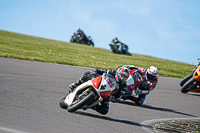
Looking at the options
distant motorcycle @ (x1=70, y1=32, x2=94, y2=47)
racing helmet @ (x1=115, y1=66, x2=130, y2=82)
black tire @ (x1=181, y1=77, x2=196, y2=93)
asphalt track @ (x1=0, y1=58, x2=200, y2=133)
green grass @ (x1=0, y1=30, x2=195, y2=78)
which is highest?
distant motorcycle @ (x1=70, y1=32, x2=94, y2=47)

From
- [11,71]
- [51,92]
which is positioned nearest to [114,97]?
[51,92]

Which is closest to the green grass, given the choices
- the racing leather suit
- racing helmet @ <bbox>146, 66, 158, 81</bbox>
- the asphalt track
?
the asphalt track

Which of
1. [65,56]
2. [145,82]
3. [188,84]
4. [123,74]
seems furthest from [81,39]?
[123,74]

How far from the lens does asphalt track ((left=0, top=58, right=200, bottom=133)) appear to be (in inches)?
222

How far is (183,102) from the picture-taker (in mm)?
11617

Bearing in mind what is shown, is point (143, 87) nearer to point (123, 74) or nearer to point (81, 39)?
point (123, 74)

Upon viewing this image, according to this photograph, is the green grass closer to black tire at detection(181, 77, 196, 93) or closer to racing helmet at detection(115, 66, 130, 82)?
black tire at detection(181, 77, 196, 93)

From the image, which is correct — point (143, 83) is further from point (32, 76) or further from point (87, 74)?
point (32, 76)

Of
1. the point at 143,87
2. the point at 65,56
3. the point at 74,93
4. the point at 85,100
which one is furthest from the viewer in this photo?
the point at 65,56

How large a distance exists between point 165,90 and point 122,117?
6.36 m

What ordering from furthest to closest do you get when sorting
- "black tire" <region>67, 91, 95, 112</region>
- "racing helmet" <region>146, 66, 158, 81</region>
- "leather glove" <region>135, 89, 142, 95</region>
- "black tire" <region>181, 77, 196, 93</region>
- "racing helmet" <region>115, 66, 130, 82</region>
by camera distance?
"black tire" <region>181, 77, 196, 93</region> < "racing helmet" <region>146, 66, 158, 81</region> < "leather glove" <region>135, 89, 142, 95</region> < "racing helmet" <region>115, 66, 130, 82</region> < "black tire" <region>67, 91, 95, 112</region>

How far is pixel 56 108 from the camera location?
23.6 ft

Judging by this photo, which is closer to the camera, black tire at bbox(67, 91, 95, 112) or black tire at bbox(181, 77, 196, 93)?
black tire at bbox(67, 91, 95, 112)

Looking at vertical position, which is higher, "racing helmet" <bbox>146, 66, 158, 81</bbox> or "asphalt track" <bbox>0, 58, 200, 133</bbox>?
"racing helmet" <bbox>146, 66, 158, 81</bbox>
